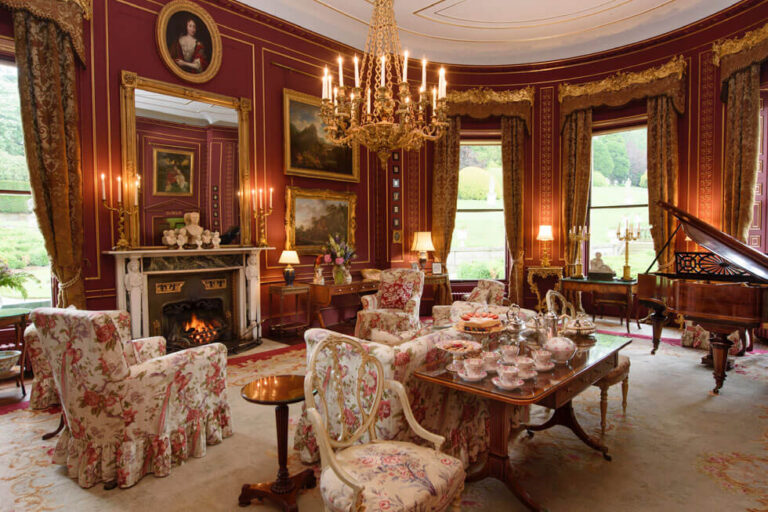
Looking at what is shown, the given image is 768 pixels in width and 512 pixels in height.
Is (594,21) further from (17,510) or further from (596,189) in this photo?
(17,510)

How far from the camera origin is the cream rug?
2365 millimetres

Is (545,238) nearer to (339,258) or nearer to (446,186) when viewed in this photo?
(446,186)

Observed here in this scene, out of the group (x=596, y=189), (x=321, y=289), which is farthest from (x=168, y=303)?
(x=596, y=189)

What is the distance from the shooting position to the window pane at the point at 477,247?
8.30 m

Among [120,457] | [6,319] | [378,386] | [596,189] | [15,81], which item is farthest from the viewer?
[596,189]

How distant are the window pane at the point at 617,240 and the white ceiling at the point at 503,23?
273 centimetres

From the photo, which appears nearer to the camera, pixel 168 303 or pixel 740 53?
pixel 168 303

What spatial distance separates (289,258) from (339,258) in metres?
0.82

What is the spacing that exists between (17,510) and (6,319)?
2183 mm

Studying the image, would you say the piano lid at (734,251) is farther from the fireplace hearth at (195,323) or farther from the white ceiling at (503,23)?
the fireplace hearth at (195,323)

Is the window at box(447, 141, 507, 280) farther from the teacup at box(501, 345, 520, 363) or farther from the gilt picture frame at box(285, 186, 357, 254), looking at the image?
the teacup at box(501, 345, 520, 363)

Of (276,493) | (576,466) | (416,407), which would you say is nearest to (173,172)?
(276,493)

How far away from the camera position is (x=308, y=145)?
6633mm

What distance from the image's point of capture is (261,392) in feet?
7.68
